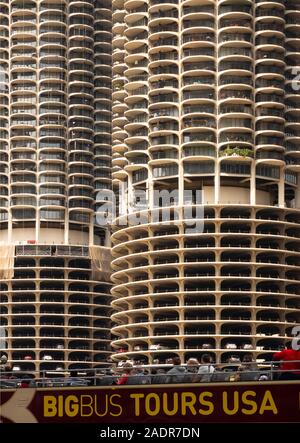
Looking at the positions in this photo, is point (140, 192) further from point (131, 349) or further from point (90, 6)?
point (90, 6)

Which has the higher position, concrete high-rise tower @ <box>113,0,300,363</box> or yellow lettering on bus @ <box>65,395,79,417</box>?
concrete high-rise tower @ <box>113,0,300,363</box>

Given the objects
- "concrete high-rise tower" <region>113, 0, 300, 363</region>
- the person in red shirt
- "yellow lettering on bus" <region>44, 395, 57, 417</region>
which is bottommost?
"yellow lettering on bus" <region>44, 395, 57, 417</region>

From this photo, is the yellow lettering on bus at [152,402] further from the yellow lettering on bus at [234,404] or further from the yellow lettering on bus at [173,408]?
the yellow lettering on bus at [234,404]

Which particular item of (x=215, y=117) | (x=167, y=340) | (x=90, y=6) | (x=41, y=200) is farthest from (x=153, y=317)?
(x=90, y=6)

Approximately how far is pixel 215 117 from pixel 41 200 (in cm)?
3783

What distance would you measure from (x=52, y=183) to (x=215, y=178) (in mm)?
35818

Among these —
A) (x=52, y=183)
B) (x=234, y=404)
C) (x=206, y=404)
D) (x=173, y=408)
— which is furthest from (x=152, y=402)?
(x=52, y=183)

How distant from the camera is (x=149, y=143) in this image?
13488 cm

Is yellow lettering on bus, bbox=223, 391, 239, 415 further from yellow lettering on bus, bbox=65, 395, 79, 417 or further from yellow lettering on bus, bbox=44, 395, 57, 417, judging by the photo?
yellow lettering on bus, bbox=44, 395, 57, 417

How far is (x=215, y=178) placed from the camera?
432 feet

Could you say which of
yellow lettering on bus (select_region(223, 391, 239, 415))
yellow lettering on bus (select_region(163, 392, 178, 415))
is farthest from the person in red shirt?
yellow lettering on bus (select_region(163, 392, 178, 415))

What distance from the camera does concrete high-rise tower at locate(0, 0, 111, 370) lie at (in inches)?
6250

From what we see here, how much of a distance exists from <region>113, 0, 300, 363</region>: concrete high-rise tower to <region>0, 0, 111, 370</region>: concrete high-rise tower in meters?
23.7

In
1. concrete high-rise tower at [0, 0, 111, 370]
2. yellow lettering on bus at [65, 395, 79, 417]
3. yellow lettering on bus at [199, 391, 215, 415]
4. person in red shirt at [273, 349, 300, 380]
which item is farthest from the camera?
concrete high-rise tower at [0, 0, 111, 370]
